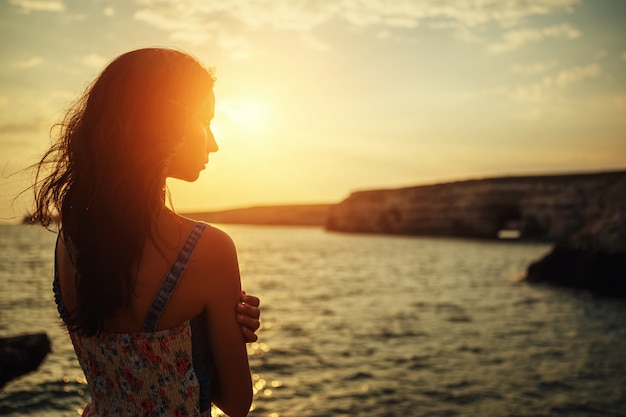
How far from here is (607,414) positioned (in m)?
7.77

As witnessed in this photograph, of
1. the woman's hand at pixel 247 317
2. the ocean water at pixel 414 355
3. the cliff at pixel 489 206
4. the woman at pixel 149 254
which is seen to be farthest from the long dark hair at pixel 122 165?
the cliff at pixel 489 206

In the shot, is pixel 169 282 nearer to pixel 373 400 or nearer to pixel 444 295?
pixel 373 400

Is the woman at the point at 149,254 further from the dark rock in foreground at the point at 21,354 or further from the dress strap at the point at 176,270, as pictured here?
the dark rock in foreground at the point at 21,354

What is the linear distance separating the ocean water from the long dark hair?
691 cm

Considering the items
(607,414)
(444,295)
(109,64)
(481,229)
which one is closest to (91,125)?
(109,64)

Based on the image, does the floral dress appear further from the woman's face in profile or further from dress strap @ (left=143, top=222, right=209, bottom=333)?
the woman's face in profile

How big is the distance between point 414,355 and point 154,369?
10.1 meters

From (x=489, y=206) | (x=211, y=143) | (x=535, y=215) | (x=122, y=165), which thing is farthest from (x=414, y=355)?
(x=489, y=206)

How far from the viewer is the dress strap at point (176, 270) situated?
4.91ft

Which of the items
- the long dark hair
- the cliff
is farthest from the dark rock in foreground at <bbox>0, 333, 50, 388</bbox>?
the cliff

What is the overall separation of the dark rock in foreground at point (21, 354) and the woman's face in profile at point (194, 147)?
330 inches

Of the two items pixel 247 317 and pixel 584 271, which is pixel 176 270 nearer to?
pixel 247 317

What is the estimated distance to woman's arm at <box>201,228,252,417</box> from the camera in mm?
1529

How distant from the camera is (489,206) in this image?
239 ft
